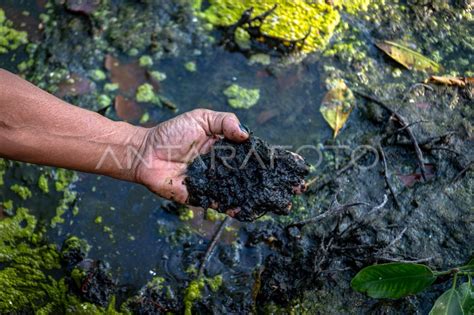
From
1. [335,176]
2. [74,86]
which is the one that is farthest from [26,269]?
[335,176]

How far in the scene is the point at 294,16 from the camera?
328cm

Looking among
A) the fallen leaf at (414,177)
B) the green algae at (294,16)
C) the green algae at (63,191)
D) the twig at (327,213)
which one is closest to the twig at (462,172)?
the fallen leaf at (414,177)

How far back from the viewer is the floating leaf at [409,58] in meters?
3.14

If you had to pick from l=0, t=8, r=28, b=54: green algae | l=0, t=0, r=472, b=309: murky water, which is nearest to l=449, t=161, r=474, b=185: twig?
l=0, t=0, r=472, b=309: murky water

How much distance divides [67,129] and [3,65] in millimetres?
1087

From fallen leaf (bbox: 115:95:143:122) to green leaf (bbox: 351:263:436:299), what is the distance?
144 cm

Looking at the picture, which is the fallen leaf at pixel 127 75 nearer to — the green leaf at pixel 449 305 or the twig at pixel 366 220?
the twig at pixel 366 220

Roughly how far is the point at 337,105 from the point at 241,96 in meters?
0.52

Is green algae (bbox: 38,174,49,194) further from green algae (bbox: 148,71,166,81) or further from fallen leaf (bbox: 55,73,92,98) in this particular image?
green algae (bbox: 148,71,166,81)

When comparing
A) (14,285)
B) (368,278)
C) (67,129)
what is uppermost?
(67,129)

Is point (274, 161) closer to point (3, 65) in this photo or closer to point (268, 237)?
point (268, 237)

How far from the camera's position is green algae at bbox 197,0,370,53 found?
322 cm

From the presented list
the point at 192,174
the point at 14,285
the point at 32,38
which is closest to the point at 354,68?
the point at 192,174

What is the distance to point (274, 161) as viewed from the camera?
90.5 inches
